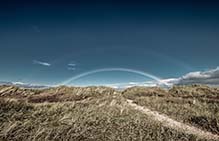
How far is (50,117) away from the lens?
24.8ft

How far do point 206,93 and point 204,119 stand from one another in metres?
24.4

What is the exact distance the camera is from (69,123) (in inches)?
278

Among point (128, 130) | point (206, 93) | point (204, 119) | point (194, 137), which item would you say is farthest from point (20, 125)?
point (206, 93)

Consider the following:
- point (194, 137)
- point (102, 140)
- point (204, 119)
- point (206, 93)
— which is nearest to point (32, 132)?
point (102, 140)

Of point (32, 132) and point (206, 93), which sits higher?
point (206, 93)

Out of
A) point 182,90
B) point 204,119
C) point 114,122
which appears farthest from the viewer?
point 182,90

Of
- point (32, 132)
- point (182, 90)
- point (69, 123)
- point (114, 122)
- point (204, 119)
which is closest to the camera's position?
point (32, 132)

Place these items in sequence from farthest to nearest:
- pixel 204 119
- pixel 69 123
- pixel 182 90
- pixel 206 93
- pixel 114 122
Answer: pixel 182 90
pixel 206 93
pixel 204 119
pixel 114 122
pixel 69 123

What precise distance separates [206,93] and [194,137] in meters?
31.1

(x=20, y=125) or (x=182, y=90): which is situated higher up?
(x=182, y=90)

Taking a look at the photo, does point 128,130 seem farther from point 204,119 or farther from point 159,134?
point 204,119

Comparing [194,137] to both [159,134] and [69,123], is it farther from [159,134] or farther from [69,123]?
[69,123]

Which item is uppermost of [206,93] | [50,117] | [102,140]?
[206,93]

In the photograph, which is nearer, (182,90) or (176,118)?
(176,118)
